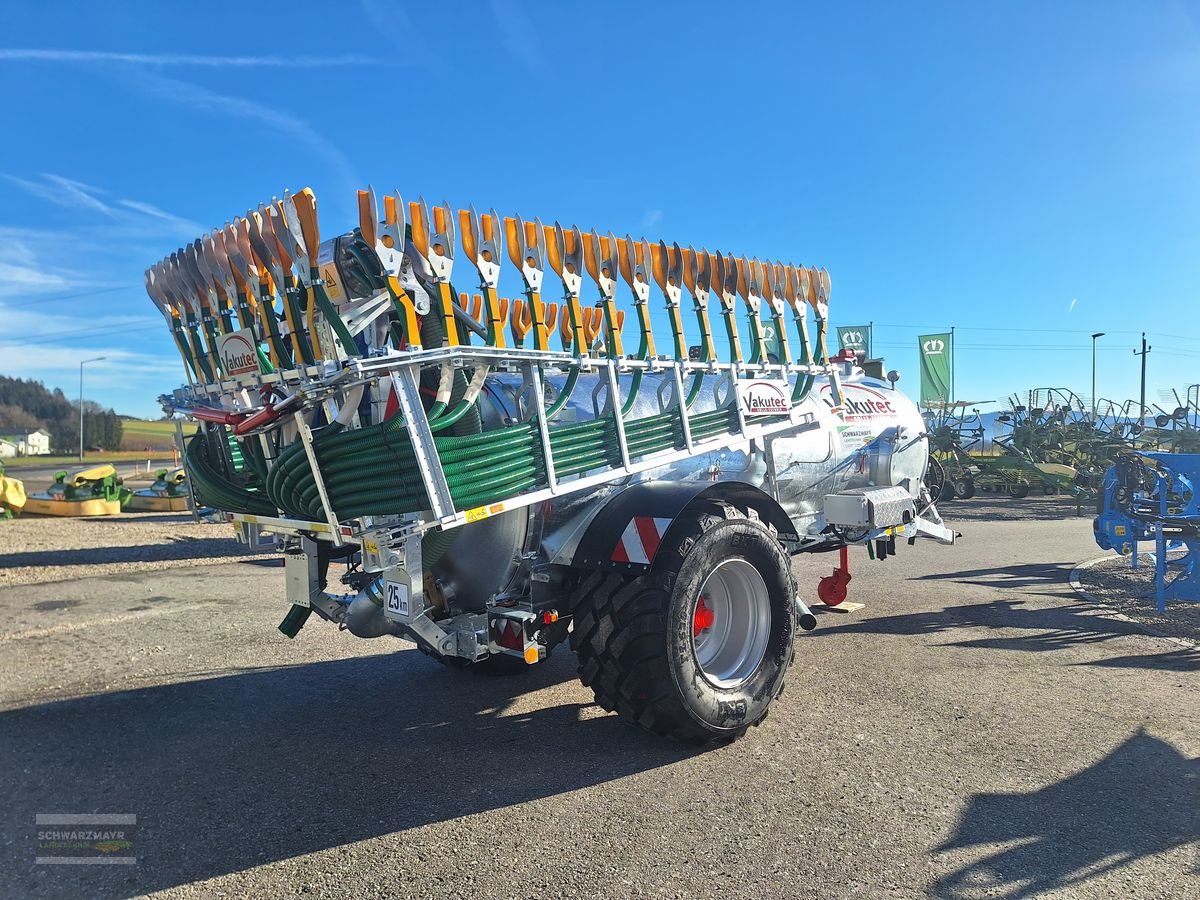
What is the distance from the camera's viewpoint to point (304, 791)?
13.1 ft

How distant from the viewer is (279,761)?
14.4 ft

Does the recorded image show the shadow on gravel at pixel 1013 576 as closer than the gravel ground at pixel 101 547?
Yes

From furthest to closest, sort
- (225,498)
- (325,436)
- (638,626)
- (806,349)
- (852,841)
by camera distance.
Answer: (806,349), (225,498), (638,626), (325,436), (852,841)

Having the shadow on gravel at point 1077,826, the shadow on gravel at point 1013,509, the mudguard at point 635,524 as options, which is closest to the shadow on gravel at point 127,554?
the mudguard at point 635,524

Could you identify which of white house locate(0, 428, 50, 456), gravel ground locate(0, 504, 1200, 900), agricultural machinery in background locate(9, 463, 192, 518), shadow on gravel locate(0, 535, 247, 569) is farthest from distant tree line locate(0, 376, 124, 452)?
gravel ground locate(0, 504, 1200, 900)

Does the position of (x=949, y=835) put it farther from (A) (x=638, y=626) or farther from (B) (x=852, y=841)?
(A) (x=638, y=626)

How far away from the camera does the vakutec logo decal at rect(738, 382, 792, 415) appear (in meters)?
5.26

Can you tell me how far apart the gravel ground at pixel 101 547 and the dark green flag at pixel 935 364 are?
67.3ft

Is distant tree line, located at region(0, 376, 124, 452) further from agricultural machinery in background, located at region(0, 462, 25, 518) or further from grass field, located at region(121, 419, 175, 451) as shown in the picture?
agricultural machinery in background, located at region(0, 462, 25, 518)

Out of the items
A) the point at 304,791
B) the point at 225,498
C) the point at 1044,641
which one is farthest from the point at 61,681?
the point at 1044,641

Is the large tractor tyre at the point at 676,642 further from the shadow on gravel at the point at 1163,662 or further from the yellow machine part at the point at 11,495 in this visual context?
the yellow machine part at the point at 11,495

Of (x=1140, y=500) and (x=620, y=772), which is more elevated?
(x=1140, y=500)

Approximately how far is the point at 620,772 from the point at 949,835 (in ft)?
5.02

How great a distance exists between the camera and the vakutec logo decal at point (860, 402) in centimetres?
629
